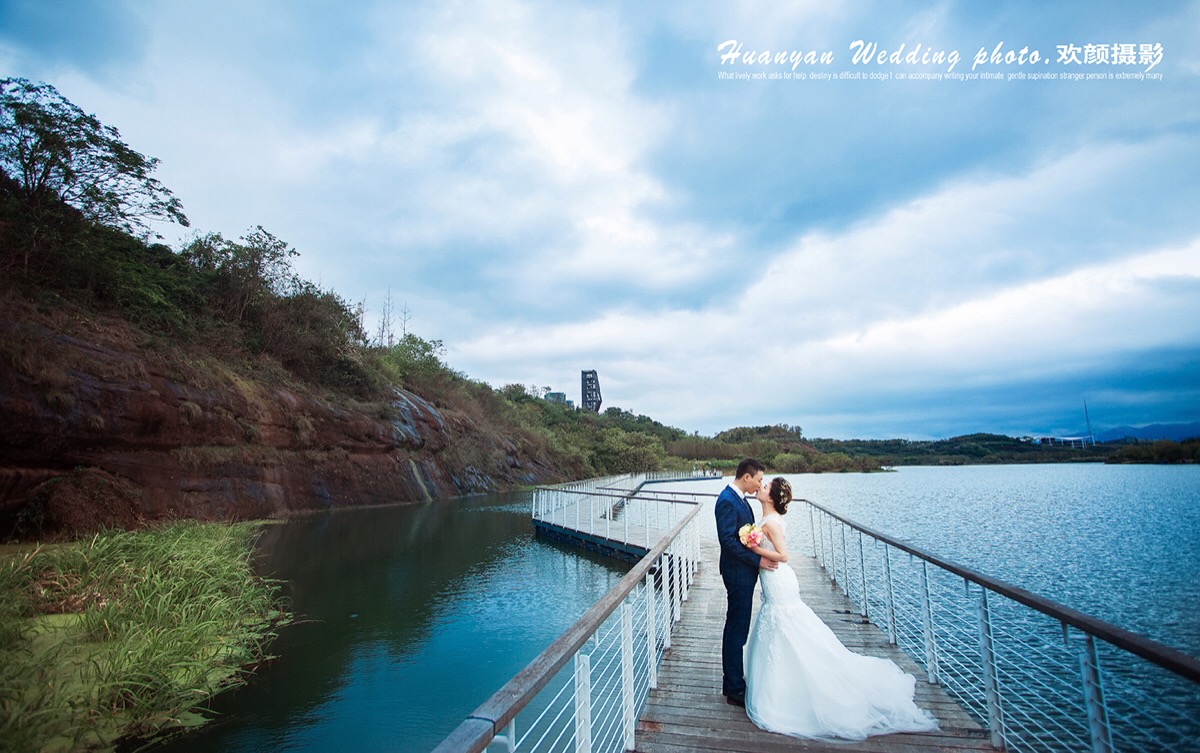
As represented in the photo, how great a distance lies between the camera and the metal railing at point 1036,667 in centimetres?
217

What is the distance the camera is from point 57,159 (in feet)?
46.8

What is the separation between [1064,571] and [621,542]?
9.06 m

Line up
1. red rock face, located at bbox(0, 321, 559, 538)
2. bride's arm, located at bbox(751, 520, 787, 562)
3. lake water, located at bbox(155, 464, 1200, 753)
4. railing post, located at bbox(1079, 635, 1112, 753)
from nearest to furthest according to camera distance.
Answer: railing post, located at bbox(1079, 635, 1112, 753)
bride's arm, located at bbox(751, 520, 787, 562)
lake water, located at bbox(155, 464, 1200, 753)
red rock face, located at bbox(0, 321, 559, 538)

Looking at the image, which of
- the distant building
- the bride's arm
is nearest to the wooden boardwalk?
the bride's arm

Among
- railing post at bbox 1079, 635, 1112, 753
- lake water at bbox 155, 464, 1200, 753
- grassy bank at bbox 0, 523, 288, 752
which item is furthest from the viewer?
lake water at bbox 155, 464, 1200, 753

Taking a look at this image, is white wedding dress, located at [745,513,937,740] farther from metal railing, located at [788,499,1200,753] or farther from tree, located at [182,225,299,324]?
tree, located at [182,225,299,324]

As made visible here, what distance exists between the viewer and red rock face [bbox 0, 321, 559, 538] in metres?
11.4

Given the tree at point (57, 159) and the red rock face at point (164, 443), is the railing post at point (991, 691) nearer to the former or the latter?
the red rock face at point (164, 443)

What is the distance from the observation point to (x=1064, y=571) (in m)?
11.4

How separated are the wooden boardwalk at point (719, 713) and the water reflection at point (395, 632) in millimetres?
2170

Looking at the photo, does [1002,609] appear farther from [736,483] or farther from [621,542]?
[736,483]

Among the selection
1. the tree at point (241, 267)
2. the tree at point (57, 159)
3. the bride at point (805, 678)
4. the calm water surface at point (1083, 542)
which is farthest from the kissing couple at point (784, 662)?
the tree at point (241, 267)

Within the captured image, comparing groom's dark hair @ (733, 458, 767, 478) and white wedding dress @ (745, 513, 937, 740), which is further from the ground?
groom's dark hair @ (733, 458, 767, 478)

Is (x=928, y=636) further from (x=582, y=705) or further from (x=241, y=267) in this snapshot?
(x=241, y=267)
